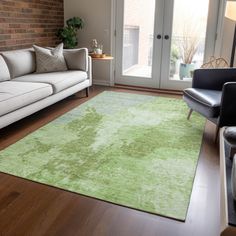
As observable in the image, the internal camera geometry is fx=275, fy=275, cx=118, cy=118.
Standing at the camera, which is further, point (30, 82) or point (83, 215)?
point (30, 82)

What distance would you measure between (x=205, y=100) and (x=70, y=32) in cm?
281

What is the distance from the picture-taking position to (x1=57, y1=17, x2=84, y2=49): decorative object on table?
4.63 meters

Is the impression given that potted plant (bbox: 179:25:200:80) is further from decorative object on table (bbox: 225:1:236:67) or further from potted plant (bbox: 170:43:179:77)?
decorative object on table (bbox: 225:1:236:67)

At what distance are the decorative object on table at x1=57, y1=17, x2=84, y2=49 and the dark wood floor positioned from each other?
313 centimetres

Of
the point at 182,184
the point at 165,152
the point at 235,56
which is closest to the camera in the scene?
the point at 182,184

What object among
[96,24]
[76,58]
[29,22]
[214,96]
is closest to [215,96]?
[214,96]

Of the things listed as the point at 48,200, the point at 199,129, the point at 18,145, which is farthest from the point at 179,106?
the point at 48,200

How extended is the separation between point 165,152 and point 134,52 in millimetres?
2748

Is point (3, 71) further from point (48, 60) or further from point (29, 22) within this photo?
point (29, 22)

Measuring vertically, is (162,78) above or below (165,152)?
above

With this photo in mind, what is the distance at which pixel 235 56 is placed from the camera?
13.5 ft

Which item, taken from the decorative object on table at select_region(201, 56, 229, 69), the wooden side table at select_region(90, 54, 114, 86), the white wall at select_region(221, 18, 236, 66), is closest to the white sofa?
the wooden side table at select_region(90, 54, 114, 86)

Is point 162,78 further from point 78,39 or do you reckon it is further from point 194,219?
point 194,219

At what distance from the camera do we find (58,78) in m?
3.53
